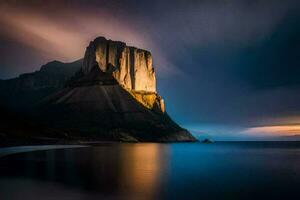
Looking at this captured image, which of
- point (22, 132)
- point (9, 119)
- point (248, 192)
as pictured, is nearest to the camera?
point (248, 192)

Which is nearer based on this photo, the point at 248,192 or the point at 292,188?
the point at 248,192

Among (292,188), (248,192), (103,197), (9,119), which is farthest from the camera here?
(9,119)

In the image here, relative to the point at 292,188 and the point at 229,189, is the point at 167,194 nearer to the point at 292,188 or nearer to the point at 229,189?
the point at 229,189

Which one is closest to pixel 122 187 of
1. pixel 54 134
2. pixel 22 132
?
pixel 22 132

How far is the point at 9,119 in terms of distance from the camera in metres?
166

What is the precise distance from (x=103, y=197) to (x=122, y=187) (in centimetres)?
536

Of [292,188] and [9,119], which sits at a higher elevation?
[9,119]

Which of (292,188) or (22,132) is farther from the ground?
(22,132)

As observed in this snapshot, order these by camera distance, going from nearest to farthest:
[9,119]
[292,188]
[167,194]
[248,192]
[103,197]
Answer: [103,197], [167,194], [248,192], [292,188], [9,119]

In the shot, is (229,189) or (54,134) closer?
(229,189)

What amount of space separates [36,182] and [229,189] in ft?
56.1

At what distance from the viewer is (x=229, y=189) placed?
2827cm

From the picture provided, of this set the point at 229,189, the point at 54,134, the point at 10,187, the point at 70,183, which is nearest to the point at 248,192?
the point at 229,189

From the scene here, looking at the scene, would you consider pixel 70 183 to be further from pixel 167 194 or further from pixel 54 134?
pixel 54 134
